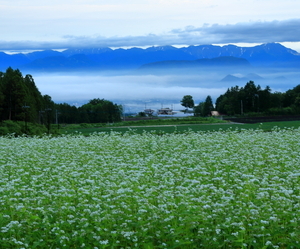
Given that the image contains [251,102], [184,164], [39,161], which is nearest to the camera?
[184,164]

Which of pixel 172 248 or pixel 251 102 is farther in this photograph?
pixel 251 102

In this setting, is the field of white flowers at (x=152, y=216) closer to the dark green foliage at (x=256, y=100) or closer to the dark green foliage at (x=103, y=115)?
the dark green foliage at (x=103, y=115)

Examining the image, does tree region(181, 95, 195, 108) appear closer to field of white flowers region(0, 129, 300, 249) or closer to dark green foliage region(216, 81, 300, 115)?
dark green foliage region(216, 81, 300, 115)

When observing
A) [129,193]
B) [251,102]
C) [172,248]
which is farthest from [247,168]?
[251,102]

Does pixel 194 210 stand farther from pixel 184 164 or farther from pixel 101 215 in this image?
pixel 184 164

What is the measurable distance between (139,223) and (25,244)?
1900mm

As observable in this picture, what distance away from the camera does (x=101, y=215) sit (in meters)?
8.39

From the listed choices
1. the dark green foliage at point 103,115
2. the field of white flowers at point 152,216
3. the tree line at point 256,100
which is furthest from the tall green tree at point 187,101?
the field of white flowers at point 152,216

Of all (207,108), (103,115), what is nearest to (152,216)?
(103,115)

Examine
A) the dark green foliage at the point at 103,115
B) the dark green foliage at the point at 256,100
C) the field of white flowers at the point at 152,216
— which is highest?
the dark green foliage at the point at 256,100

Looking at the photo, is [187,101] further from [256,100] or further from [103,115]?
[103,115]

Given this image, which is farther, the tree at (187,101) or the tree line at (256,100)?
the tree at (187,101)

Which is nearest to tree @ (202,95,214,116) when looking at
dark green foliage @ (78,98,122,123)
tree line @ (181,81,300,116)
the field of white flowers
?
tree line @ (181,81,300,116)

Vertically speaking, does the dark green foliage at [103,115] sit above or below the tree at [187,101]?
below
